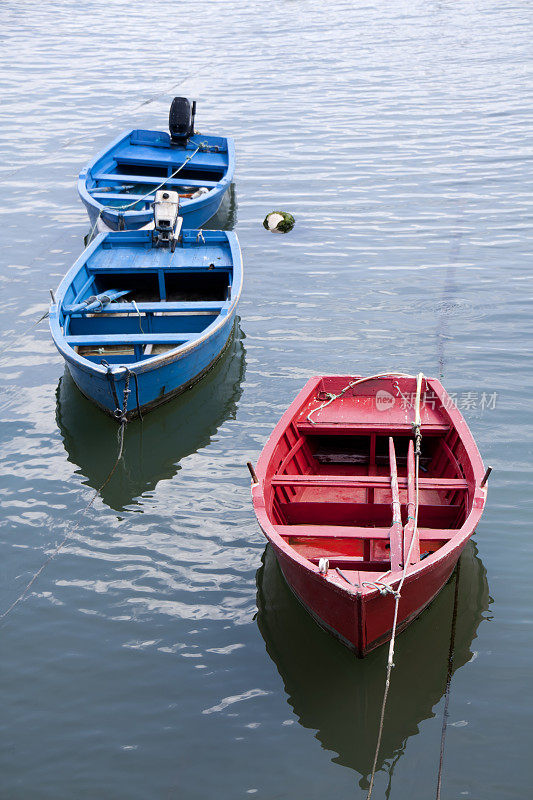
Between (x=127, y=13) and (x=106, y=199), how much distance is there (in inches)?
1343

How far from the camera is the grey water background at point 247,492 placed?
635 centimetres

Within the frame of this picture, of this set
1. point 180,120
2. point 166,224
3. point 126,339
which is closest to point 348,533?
point 126,339

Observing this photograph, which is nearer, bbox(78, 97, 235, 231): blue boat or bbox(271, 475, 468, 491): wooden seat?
bbox(271, 475, 468, 491): wooden seat

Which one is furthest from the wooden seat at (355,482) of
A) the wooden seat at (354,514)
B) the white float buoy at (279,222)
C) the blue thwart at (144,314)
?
the white float buoy at (279,222)

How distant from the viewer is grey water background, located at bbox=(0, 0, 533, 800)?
6352mm

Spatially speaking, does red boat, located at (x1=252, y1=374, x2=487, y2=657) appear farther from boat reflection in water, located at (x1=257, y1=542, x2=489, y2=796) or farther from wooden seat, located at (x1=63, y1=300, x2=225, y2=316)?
wooden seat, located at (x1=63, y1=300, x2=225, y2=316)

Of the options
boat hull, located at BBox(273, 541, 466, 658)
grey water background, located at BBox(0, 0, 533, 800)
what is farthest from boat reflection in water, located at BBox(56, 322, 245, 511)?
boat hull, located at BBox(273, 541, 466, 658)

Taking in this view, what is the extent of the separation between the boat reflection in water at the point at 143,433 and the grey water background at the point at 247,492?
0.04 metres

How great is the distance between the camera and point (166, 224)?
43.4 ft

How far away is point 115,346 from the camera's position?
1168 centimetres

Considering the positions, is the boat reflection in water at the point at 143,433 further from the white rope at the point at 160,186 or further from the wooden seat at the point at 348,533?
the white rope at the point at 160,186

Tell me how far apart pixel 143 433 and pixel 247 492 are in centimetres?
203

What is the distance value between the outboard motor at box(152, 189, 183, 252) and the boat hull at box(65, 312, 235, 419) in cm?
271

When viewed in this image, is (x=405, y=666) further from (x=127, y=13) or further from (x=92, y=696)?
(x=127, y=13)
